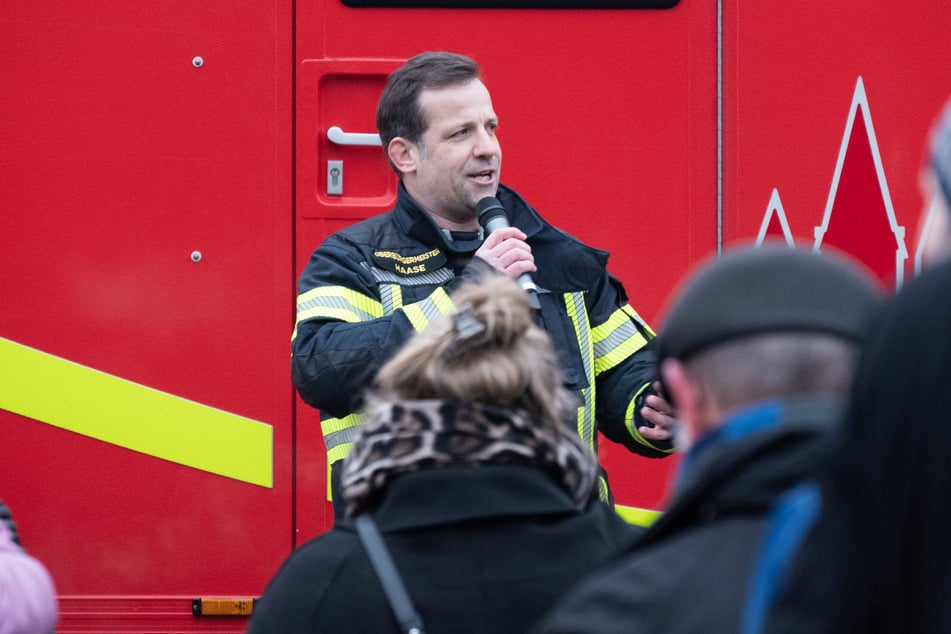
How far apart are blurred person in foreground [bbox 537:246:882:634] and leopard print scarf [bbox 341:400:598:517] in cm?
49

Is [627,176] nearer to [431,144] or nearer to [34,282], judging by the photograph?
[431,144]

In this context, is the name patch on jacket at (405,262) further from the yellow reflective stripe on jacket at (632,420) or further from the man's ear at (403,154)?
the yellow reflective stripe on jacket at (632,420)

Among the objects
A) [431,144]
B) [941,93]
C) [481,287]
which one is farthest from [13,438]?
[941,93]

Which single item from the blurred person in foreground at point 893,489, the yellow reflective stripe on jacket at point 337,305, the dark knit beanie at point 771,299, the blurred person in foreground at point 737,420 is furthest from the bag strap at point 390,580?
the yellow reflective stripe on jacket at point 337,305

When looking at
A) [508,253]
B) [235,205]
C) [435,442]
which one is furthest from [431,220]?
[435,442]

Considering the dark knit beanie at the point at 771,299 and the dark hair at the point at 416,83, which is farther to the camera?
the dark hair at the point at 416,83

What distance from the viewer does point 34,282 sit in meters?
3.11

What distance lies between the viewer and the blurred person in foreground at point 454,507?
1599mm

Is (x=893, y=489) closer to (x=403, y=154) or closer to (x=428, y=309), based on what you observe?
(x=428, y=309)

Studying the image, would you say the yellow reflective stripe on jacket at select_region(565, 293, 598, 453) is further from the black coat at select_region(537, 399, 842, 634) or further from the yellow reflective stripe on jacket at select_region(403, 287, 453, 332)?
the black coat at select_region(537, 399, 842, 634)

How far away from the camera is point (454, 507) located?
1.59m

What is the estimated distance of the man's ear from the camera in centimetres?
278

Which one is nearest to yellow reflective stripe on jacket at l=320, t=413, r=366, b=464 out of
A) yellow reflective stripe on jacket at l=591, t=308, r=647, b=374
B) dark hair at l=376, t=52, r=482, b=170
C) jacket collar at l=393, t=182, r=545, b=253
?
jacket collar at l=393, t=182, r=545, b=253

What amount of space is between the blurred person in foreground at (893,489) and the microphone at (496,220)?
59.4 inches
